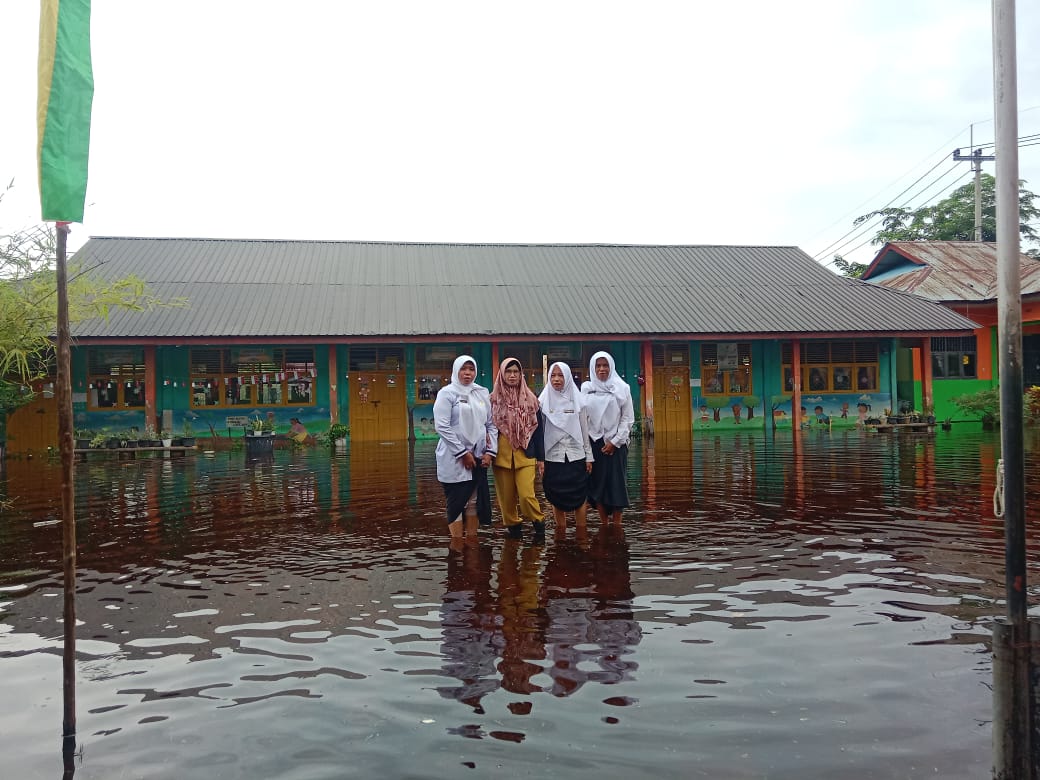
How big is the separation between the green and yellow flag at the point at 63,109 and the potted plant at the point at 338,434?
16.8 m

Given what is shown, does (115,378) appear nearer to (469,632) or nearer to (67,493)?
(469,632)

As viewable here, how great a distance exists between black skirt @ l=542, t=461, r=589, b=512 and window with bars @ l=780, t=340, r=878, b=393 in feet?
58.3

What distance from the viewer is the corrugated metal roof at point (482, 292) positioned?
2053 centimetres

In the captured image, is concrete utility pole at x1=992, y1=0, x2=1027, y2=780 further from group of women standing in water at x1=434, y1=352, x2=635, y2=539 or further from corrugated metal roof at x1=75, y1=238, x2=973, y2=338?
corrugated metal roof at x1=75, y1=238, x2=973, y2=338

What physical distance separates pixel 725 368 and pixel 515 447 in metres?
17.4

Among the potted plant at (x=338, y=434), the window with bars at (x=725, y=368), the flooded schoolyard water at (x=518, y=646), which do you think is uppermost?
the window with bars at (x=725, y=368)

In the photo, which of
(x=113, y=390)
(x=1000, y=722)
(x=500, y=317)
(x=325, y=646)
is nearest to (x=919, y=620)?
(x=1000, y=722)

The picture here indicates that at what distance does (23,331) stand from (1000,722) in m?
10.3

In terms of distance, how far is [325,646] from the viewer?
422 cm

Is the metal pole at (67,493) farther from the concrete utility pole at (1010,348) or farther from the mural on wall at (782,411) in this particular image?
the mural on wall at (782,411)

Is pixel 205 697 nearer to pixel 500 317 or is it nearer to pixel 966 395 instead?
pixel 500 317

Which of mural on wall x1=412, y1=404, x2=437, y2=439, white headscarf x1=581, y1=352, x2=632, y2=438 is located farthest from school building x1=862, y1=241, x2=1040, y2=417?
white headscarf x1=581, y1=352, x2=632, y2=438


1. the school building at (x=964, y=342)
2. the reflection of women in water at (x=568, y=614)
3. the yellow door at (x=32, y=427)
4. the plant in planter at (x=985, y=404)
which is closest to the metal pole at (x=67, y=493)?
the reflection of women in water at (x=568, y=614)

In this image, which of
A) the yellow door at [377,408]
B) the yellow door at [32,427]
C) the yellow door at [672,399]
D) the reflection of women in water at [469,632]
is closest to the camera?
the reflection of women in water at [469,632]
